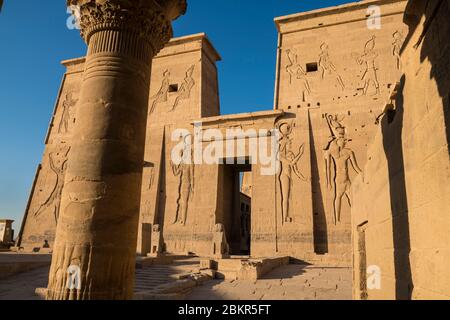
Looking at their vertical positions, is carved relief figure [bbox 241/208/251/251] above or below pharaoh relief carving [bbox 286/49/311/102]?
below

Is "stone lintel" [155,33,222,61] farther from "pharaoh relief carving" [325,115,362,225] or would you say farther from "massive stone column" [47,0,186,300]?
"massive stone column" [47,0,186,300]

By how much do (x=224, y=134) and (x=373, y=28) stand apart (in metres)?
7.83

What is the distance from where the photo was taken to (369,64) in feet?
Result: 45.3

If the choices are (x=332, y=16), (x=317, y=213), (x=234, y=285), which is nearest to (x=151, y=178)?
(x=317, y=213)

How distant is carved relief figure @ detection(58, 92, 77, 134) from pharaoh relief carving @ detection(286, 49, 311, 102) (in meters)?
12.3

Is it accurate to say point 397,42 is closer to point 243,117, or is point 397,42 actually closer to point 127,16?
point 243,117

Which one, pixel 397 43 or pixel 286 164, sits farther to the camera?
pixel 397 43

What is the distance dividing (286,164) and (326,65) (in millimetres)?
4803

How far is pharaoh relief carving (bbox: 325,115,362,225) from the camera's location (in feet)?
40.8

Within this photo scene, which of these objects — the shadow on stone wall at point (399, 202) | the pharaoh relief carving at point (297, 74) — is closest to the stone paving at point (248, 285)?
the shadow on stone wall at point (399, 202)

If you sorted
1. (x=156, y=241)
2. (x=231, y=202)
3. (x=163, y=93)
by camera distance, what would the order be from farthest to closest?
1. (x=163, y=93)
2. (x=231, y=202)
3. (x=156, y=241)

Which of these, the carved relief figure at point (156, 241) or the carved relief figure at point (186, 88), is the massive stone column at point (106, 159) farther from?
the carved relief figure at point (186, 88)

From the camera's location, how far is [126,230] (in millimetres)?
3316

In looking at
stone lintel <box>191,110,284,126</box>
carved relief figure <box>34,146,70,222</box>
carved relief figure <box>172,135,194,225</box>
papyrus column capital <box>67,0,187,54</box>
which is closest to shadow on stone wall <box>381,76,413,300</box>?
papyrus column capital <box>67,0,187,54</box>
